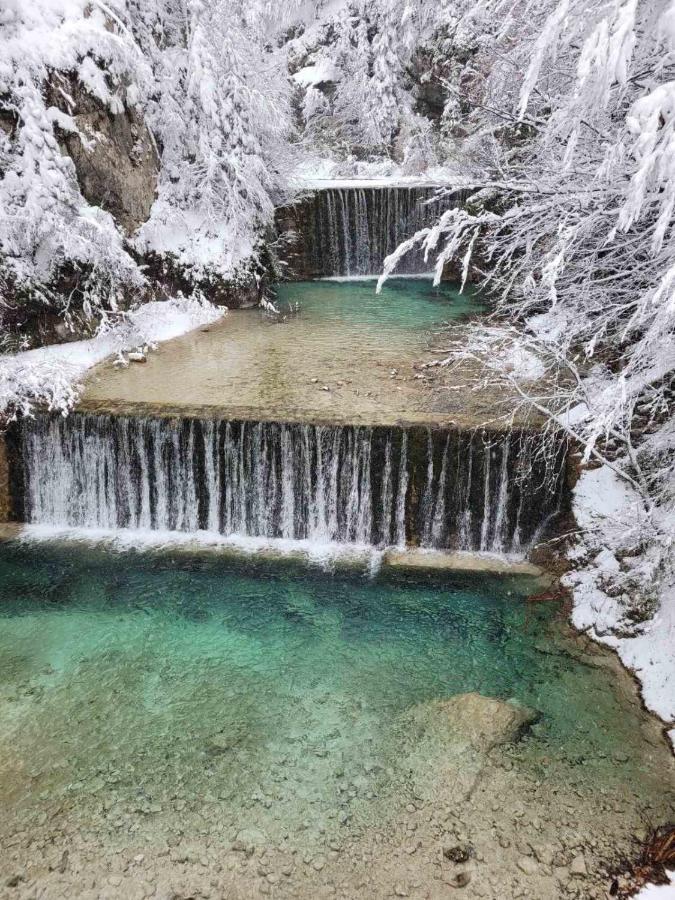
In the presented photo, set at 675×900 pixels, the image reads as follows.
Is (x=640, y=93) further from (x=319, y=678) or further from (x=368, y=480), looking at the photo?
(x=319, y=678)

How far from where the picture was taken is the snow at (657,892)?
3258 millimetres

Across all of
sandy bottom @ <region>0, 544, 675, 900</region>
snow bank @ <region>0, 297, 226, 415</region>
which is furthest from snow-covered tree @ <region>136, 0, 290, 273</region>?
sandy bottom @ <region>0, 544, 675, 900</region>

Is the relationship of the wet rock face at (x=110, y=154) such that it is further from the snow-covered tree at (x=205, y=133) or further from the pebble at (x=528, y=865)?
the pebble at (x=528, y=865)

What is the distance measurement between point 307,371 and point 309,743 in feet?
16.2

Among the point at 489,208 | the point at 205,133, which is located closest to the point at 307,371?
the point at 205,133

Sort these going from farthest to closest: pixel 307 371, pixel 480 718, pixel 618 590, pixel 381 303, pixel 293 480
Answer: pixel 381 303 → pixel 307 371 → pixel 293 480 → pixel 618 590 → pixel 480 718

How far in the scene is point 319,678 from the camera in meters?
4.88

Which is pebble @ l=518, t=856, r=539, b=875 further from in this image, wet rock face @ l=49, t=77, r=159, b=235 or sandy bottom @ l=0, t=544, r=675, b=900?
wet rock face @ l=49, t=77, r=159, b=235

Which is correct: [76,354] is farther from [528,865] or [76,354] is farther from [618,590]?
[528,865]

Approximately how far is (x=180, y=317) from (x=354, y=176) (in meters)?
11.8

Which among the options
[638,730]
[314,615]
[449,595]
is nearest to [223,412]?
[314,615]

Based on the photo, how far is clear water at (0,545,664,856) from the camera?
3877 millimetres

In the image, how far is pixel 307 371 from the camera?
8078 mm

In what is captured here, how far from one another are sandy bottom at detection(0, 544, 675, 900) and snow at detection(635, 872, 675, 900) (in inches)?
7.7
